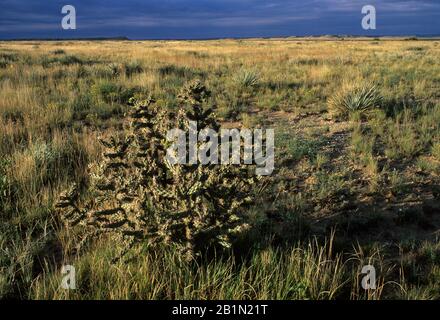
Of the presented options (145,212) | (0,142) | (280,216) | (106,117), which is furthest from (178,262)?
(106,117)

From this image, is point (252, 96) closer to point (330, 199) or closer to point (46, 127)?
point (46, 127)

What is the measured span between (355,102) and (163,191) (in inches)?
267

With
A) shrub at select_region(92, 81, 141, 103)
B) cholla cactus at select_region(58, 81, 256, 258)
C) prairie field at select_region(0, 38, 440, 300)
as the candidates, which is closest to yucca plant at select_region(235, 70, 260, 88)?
prairie field at select_region(0, 38, 440, 300)

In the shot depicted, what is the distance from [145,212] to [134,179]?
301 mm

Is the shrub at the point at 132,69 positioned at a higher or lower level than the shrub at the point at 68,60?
lower

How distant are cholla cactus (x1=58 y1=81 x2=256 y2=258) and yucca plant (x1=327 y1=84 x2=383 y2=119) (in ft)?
20.0

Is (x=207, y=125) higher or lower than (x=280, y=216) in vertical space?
higher

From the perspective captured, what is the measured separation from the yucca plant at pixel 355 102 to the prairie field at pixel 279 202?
3 centimetres

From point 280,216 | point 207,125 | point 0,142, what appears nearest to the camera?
point 207,125

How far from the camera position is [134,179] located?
12.4 feet

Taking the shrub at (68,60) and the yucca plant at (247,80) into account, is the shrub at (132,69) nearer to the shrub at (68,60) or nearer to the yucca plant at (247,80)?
the shrub at (68,60)

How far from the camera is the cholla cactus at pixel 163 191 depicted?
3.65 meters

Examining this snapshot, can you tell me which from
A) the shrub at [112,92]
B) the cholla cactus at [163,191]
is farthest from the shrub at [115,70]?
the cholla cactus at [163,191]
